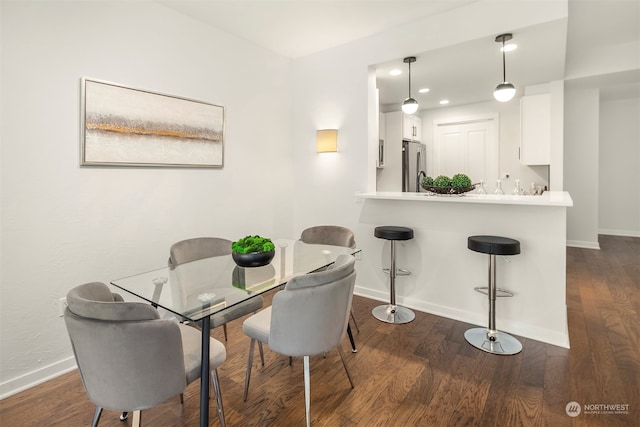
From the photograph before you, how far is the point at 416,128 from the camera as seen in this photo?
20.3 ft

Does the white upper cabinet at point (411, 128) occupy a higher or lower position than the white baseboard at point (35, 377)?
higher

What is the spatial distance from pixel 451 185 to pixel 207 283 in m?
2.18

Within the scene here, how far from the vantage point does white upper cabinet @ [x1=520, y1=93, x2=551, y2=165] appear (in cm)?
475

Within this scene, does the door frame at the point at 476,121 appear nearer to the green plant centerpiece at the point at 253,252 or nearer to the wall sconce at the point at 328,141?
the wall sconce at the point at 328,141

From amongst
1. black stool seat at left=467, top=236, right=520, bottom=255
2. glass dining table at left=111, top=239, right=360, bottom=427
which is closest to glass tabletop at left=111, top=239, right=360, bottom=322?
glass dining table at left=111, top=239, right=360, bottom=427

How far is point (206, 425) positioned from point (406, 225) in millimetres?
2363

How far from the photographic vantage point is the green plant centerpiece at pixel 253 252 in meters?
2.04

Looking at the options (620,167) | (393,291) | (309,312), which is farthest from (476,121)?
(309,312)

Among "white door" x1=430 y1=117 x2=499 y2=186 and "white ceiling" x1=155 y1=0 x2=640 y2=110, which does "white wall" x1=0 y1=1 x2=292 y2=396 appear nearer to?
"white ceiling" x1=155 y1=0 x2=640 y2=110

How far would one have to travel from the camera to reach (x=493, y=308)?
255 cm

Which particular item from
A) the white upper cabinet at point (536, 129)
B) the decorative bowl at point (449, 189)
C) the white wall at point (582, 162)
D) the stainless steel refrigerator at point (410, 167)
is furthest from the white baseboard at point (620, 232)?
the decorative bowl at point (449, 189)

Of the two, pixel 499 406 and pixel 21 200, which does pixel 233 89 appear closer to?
pixel 21 200

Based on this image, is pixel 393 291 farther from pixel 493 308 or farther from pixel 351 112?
pixel 351 112

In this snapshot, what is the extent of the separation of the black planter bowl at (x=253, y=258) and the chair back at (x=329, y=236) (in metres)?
0.84
